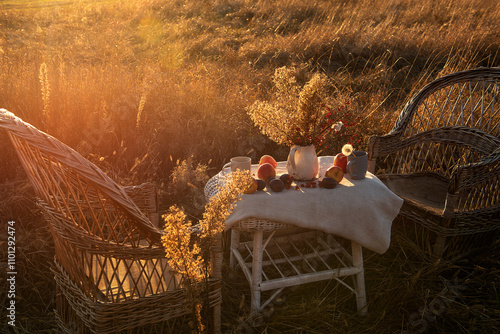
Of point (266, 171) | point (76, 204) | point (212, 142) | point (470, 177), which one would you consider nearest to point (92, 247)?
point (76, 204)

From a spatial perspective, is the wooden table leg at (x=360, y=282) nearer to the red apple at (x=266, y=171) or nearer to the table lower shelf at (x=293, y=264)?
the table lower shelf at (x=293, y=264)

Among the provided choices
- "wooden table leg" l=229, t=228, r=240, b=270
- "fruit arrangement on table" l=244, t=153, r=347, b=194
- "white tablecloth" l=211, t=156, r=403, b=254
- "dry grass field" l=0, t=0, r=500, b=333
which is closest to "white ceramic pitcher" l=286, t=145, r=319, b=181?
"fruit arrangement on table" l=244, t=153, r=347, b=194

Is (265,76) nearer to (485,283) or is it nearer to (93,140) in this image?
(93,140)

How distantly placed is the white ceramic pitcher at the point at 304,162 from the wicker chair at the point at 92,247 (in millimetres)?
912

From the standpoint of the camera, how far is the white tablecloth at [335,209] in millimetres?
2264

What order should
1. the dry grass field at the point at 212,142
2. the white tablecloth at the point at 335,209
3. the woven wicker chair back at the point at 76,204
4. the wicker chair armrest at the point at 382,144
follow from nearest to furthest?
1. the woven wicker chair back at the point at 76,204
2. the white tablecloth at the point at 335,209
3. the dry grass field at the point at 212,142
4. the wicker chair armrest at the point at 382,144

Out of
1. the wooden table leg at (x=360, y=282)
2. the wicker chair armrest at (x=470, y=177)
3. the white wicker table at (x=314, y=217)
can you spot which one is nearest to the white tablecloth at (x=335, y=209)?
the white wicker table at (x=314, y=217)

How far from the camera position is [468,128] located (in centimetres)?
339

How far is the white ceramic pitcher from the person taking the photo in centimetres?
248

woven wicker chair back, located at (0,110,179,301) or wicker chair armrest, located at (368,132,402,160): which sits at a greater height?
woven wicker chair back, located at (0,110,179,301)

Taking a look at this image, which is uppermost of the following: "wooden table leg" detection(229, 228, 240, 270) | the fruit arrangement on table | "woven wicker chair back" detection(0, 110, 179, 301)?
"woven wicker chair back" detection(0, 110, 179, 301)

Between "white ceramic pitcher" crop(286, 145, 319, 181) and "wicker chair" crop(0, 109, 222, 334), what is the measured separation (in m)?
0.91

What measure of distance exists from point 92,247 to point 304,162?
1.44 meters

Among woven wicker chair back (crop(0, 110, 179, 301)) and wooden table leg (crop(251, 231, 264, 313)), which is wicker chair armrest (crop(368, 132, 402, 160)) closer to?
wooden table leg (crop(251, 231, 264, 313))
